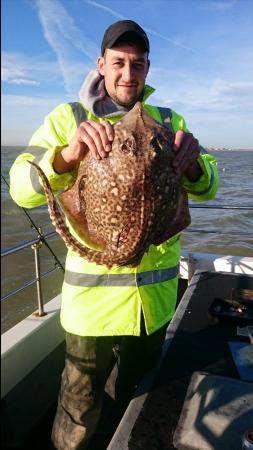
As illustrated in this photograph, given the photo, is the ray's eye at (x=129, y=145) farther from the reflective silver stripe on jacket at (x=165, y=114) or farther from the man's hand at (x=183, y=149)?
the reflective silver stripe on jacket at (x=165, y=114)

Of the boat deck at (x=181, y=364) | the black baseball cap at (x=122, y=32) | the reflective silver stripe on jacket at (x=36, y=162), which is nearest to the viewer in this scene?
the reflective silver stripe on jacket at (x=36, y=162)

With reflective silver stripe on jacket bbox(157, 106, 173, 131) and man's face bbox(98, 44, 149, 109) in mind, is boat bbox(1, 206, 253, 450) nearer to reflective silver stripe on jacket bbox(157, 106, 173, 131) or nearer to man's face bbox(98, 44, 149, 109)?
man's face bbox(98, 44, 149, 109)

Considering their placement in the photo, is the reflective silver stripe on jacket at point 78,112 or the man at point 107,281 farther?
the reflective silver stripe on jacket at point 78,112

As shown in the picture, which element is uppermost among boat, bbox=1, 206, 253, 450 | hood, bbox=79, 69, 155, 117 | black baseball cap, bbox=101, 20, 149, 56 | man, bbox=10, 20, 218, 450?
black baseball cap, bbox=101, 20, 149, 56

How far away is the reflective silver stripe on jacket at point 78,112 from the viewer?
9.24ft

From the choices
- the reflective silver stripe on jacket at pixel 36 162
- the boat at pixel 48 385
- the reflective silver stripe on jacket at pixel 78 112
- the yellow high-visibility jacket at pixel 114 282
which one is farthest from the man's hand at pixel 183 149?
the boat at pixel 48 385

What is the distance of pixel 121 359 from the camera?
349cm

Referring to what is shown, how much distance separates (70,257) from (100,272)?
0.88 feet

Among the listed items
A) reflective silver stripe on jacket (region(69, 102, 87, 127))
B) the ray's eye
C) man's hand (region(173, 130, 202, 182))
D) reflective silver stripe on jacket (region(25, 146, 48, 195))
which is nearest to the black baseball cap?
reflective silver stripe on jacket (region(69, 102, 87, 127))

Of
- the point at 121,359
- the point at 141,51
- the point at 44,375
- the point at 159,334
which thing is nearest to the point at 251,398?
the point at 159,334

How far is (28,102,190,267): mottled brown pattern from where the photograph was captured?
188 centimetres

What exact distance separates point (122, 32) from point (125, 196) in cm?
139

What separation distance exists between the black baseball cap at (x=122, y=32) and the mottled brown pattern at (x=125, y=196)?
37.6 inches

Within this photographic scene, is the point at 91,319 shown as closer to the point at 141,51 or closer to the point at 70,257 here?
the point at 70,257
